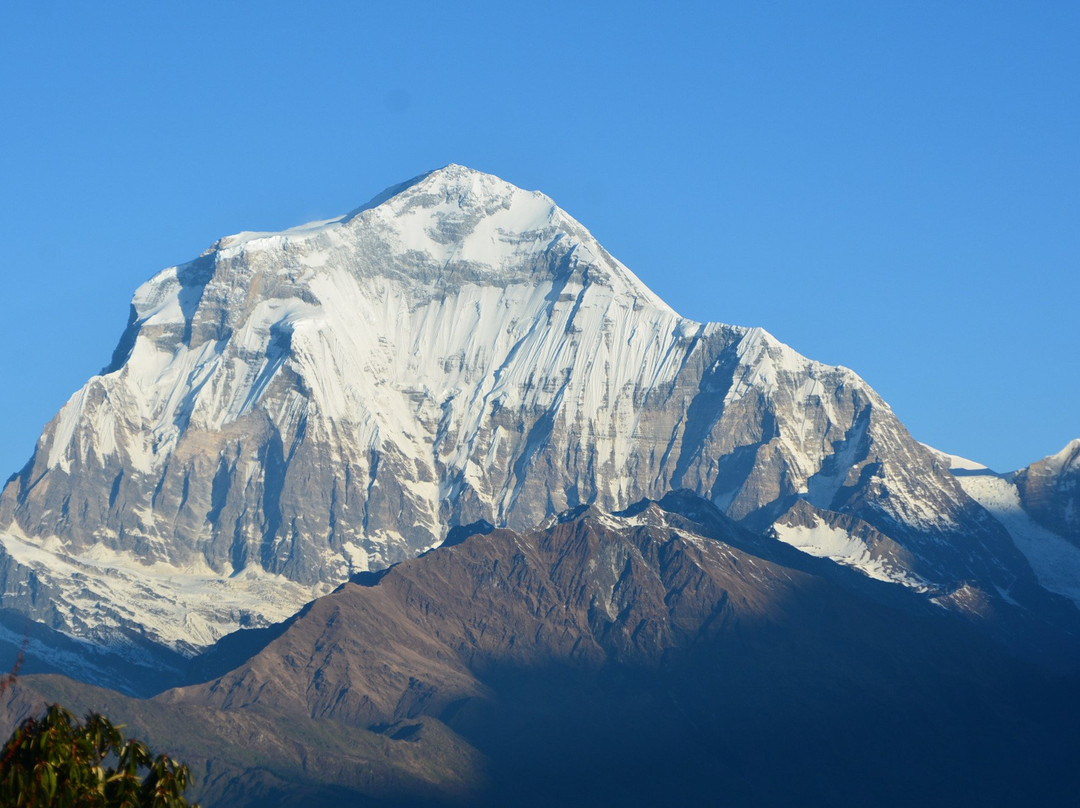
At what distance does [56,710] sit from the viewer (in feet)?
192

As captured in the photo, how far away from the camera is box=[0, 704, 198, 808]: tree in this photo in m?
58.9

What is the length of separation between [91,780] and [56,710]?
2.48 metres

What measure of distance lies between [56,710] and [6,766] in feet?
7.24

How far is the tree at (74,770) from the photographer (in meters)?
58.9

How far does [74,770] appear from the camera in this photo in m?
59.4

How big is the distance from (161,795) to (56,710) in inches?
149

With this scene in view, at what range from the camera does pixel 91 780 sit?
60000 millimetres

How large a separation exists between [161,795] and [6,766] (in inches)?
156

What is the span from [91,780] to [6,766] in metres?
2.15

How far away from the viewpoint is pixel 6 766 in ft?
195
